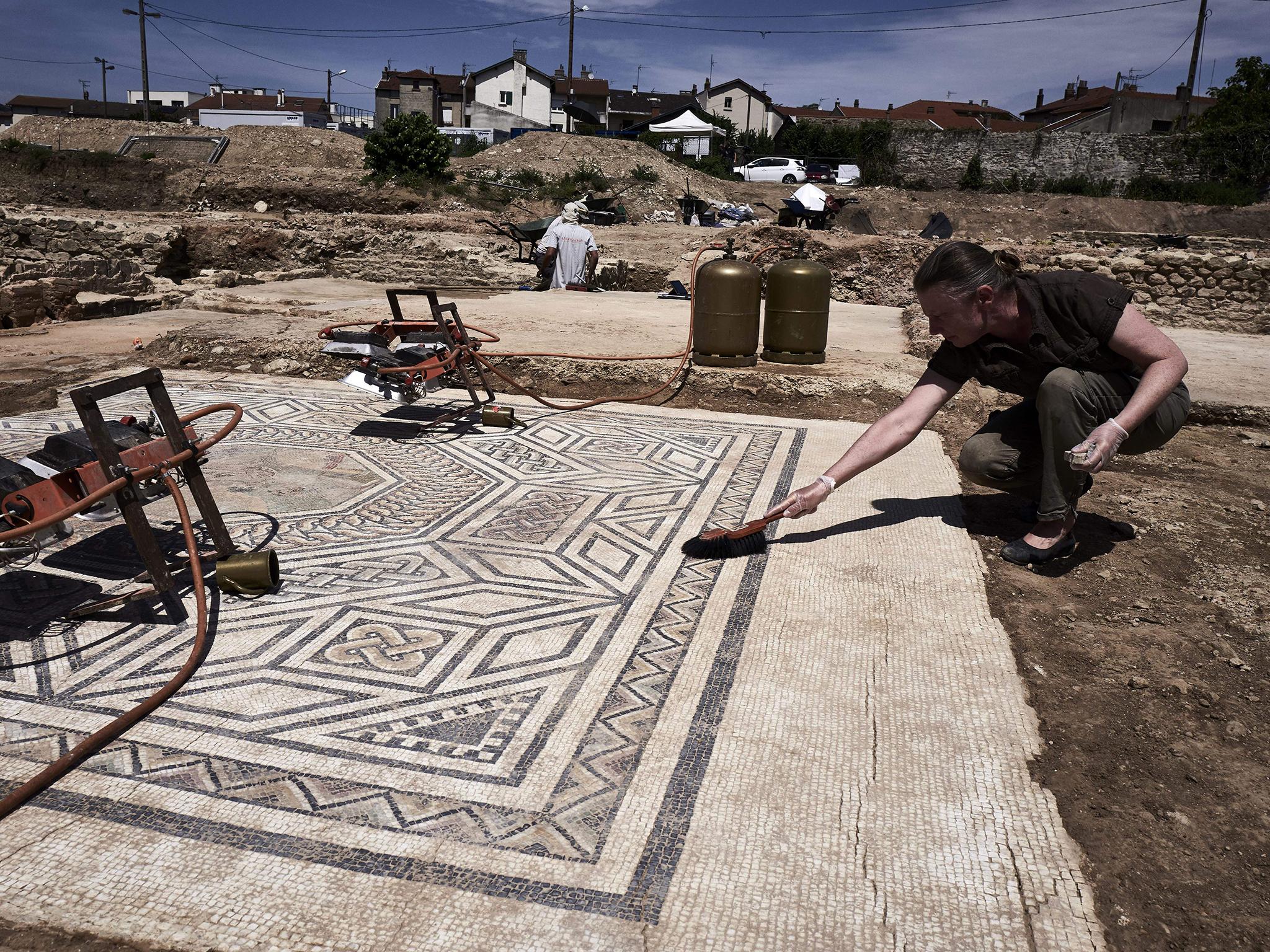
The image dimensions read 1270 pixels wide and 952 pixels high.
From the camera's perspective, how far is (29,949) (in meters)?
1.52

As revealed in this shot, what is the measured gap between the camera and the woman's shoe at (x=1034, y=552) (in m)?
3.23

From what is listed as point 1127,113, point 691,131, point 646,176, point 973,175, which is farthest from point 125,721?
point 1127,113

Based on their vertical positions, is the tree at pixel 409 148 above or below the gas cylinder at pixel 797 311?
above

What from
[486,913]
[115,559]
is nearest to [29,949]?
[486,913]

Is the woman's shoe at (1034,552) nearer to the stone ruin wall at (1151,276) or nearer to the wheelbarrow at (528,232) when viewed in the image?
the stone ruin wall at (1151,276)

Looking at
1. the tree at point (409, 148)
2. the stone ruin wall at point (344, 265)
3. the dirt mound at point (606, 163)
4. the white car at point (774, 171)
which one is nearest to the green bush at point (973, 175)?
the white car at point (774, 171)

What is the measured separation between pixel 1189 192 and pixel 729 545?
2999 centimetres

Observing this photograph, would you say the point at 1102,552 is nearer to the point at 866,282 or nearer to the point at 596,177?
the point at 866,282

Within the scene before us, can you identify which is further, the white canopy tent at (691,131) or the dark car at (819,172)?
the white canopy tent at (691,131)

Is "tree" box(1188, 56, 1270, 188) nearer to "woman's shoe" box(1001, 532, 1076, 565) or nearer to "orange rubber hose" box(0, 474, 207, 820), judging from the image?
"woman's shoe" box(1001, 532, 1076, 565)

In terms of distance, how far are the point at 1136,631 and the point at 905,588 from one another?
716mm

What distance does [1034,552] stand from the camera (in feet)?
10.6

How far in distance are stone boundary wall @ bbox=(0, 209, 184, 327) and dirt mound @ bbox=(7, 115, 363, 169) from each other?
53.2 feet

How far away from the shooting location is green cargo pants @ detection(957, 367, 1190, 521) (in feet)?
9.88
